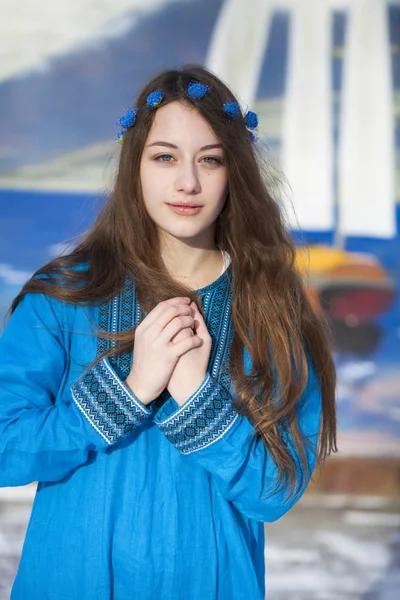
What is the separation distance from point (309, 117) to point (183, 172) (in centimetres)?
300

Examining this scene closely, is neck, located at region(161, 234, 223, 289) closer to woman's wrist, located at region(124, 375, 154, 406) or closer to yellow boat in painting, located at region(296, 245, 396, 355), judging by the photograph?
woman's wrist, located at region(124, 375, 154, 406)

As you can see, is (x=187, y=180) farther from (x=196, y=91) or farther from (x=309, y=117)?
(x=309, y=117)

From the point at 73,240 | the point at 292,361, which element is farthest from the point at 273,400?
the point at 73,240

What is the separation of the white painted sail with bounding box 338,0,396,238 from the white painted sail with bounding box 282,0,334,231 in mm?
94

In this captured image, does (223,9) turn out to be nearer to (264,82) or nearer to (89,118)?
(264,82)

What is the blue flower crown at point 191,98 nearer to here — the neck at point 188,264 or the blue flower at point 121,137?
the blue flower at point 121,137

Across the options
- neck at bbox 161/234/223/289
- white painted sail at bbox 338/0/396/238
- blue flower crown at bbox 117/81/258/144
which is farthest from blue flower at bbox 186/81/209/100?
white painted sail at bbox 338/0/396/238

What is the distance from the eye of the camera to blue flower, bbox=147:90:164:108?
141 centimetres

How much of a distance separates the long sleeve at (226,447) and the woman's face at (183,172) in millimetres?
274

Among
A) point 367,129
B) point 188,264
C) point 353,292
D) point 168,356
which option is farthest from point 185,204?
point 367,129

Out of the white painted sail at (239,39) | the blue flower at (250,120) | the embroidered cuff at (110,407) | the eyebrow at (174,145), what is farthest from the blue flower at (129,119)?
the white painted sail at (239,39)

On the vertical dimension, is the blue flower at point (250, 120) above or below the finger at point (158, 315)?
above

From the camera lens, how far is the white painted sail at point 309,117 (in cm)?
413

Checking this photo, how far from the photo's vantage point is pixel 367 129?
13.7 feet
